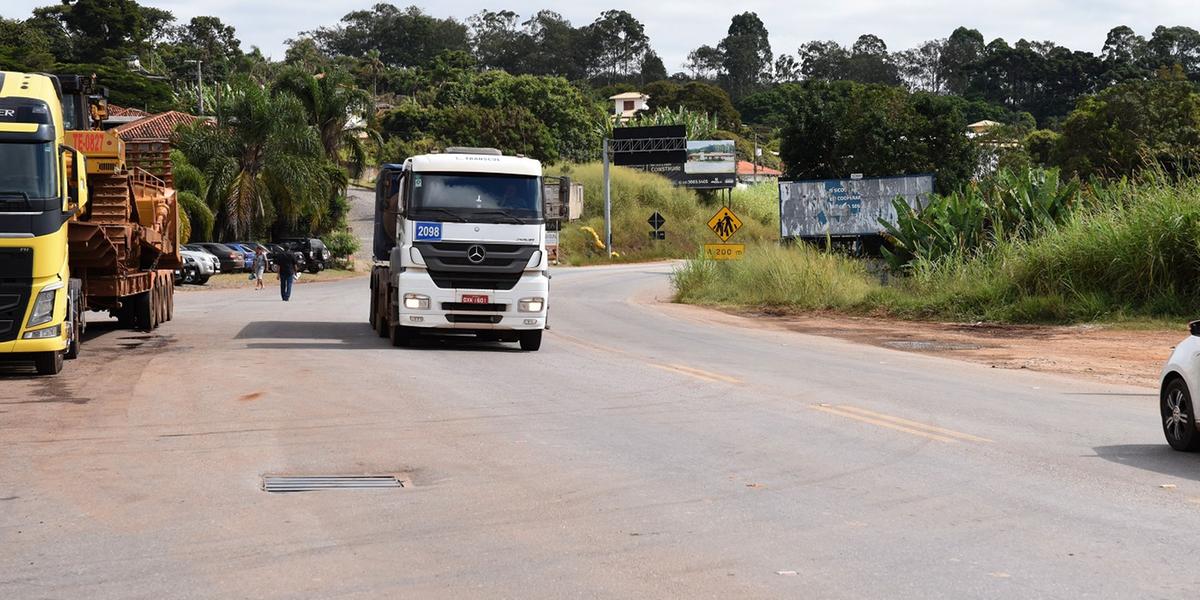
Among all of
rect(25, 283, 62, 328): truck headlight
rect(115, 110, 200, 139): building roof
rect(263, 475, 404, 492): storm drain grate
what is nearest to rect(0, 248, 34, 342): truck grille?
rect(25, 283, 62, 328): truck headlight

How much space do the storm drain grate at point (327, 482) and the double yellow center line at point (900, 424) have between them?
15.3ft

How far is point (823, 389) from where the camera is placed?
51.5 ft

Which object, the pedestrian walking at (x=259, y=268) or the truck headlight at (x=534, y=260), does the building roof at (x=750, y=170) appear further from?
the truck headlight at (x=534, y=260)

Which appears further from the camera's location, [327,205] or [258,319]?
[327,205]

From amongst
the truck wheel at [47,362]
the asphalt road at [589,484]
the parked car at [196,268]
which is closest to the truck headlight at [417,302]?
the asphalt road at [589,484]

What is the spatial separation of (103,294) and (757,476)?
592 inches

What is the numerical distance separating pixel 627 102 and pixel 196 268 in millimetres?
137593

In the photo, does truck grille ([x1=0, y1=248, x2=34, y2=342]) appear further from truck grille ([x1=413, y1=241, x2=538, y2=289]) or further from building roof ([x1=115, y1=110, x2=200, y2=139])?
building roof ([x1=115, y1=110, x2=200, y2=139])

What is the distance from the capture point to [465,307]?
67.1ft

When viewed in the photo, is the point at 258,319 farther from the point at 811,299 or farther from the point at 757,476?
the point at 757,476

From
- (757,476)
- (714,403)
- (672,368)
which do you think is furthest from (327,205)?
(757,476)

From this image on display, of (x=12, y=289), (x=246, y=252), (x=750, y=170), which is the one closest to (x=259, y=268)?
(x=246, y=252)

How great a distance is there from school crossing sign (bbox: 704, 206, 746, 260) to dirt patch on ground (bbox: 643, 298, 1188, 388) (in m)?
9.07

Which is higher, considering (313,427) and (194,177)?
(194,177)
